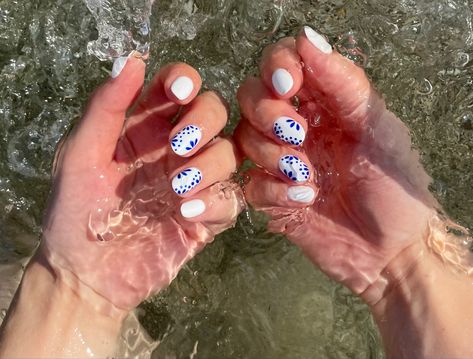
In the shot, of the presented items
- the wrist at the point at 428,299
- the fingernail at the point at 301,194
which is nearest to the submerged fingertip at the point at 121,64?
the fingernail at the point at 301,194

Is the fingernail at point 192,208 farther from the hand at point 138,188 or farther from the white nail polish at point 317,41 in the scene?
the white nail polish at point 317,41

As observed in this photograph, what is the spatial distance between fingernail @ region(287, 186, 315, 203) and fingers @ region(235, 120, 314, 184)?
0.02 metres

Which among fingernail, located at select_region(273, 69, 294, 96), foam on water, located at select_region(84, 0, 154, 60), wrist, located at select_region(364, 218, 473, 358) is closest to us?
fingernail, located at select_region(273, 69, 294, 96)

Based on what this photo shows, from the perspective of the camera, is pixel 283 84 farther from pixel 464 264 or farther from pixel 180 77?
pixel 464 264

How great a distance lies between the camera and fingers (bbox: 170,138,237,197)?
1536 mm

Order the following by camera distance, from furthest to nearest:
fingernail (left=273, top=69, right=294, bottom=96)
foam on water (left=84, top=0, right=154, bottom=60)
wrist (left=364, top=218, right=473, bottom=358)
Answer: foam on water (left=84, top=0, right=154, bottom=60) → wrist (left=364, top=218, right=473, bottom=358) → fingernail (left=273, top=69, right=294, bottom=96)

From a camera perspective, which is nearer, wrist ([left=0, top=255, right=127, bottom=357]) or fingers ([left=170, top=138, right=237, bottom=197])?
fingers ([left=170, top=138, right=237, bottom=197])

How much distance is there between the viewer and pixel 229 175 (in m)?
1.67

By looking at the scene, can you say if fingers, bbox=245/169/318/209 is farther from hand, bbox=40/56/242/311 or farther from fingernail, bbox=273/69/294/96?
fingernail, bbox=273/69/294/96

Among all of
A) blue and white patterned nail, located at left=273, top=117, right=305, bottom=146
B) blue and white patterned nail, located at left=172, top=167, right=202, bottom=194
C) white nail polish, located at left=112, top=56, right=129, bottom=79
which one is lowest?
blue and white patterned nail, located at left=172, top=167, right=202, bottom=194

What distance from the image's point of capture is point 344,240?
5.85 ft

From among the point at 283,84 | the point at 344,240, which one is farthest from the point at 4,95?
the point at 344,240

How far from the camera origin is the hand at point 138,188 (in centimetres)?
156

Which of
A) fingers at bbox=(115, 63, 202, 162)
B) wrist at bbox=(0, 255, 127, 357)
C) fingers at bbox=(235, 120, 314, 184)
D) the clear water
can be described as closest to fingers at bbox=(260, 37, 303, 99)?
fingers at bbox=(235, 120, 314, 184)
